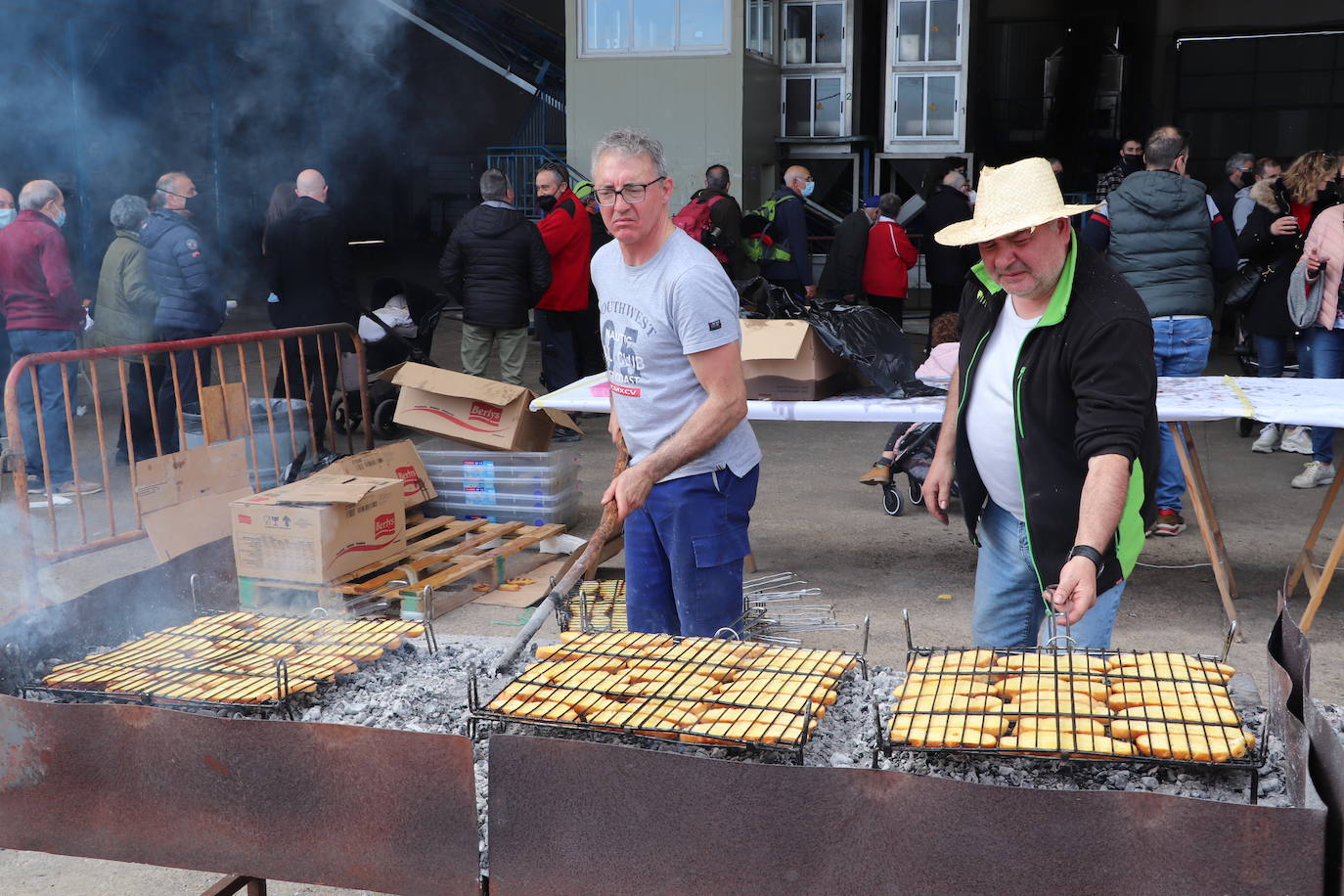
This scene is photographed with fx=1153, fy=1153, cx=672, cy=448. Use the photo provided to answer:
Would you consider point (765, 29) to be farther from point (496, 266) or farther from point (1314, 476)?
point (1314, 476)

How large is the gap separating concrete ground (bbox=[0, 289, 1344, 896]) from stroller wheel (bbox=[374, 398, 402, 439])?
5.01 ft

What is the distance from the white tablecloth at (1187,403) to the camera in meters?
4.64

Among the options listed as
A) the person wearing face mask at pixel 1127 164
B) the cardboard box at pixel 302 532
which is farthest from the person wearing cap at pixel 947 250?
the cardboard box at pixel 302 532

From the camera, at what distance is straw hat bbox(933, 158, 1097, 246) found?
98.1 inches

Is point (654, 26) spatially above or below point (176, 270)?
above

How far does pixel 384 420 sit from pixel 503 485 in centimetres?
271

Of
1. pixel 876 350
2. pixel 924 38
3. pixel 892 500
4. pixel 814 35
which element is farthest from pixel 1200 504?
pixel 814 35

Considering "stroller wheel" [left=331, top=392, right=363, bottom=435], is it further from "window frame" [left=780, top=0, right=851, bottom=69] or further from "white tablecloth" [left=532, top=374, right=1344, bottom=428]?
"window frame" [left=780, top=0, right=851, bottom=69]

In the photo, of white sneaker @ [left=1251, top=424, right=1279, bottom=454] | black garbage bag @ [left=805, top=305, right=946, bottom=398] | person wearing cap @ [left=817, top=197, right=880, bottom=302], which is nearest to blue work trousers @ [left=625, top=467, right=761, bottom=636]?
black garbage bag @ [left=805, top=305, right=946, bottom=398]

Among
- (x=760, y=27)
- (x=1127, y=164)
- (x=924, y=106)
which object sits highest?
(x=760, y=27)

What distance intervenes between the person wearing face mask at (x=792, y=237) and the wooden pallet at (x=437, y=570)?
513 cm

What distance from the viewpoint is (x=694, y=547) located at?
3.15 meters

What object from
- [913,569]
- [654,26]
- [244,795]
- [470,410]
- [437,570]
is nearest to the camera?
[244,795]

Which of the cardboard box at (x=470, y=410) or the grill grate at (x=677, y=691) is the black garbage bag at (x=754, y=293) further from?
the grill grate at (x=677, y=691)
